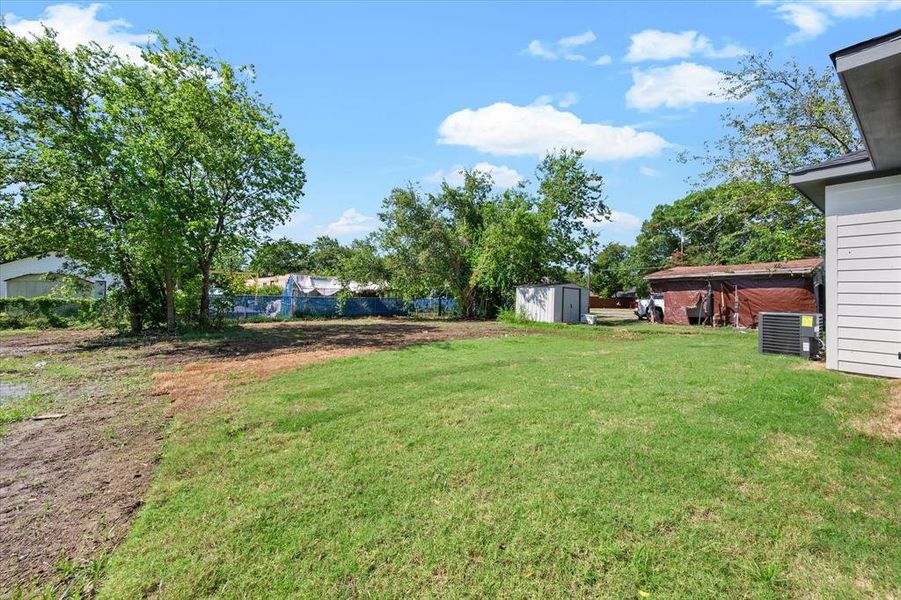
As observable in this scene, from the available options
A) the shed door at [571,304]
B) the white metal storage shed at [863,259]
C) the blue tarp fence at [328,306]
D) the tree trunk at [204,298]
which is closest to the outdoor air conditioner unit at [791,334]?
the white metal storage shed at [863,259]

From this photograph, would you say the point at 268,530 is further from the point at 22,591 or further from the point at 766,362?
the point at 766,362

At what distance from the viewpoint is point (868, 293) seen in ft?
19.3

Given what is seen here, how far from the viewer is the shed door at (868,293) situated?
568 cm

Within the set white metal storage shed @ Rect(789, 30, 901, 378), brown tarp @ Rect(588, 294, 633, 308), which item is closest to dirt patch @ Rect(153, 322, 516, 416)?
white metal storage shed @ Rect(789, 30, 901, 378)

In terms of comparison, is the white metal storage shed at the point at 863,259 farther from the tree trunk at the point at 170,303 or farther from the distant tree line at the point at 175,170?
the tree trunk at the point at 170,303

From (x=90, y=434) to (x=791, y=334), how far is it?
11.5 meters

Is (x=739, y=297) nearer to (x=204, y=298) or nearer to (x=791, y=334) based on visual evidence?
(x=791, y=334)

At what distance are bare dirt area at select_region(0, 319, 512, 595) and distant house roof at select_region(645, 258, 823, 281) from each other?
15978 mm

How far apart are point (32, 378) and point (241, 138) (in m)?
10.3

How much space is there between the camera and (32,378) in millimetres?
7180

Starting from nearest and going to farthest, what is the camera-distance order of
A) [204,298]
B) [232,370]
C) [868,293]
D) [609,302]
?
[868,293] < [232,370] < [204,298] < [609,302]

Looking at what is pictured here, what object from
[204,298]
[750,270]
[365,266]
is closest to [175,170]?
[204,298]

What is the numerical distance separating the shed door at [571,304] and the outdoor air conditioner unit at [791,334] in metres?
10.3

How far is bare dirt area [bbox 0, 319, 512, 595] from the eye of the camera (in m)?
2.46
